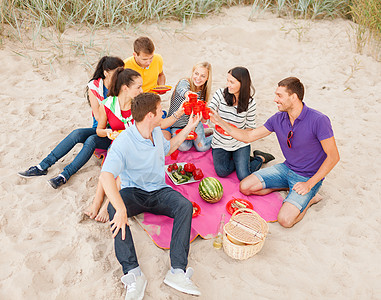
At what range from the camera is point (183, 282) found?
2.79 meters

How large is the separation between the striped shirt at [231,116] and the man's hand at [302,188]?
0.96 metres

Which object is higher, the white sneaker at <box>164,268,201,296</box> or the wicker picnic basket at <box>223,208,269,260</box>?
the wicker picnic basket at <box>223,208,269,260</box>

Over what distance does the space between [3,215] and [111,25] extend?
16.8 ft

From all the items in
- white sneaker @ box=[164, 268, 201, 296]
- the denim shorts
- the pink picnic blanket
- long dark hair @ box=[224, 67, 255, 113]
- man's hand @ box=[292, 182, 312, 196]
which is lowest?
the pink picnic blanket

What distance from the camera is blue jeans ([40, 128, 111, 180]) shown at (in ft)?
13.1

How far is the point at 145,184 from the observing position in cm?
333

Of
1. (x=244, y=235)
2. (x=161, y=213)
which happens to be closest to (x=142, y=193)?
(x=161, y=213)

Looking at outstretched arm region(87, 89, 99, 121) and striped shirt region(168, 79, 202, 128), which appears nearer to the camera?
outstretched arm region(87, 89, 99, 121)

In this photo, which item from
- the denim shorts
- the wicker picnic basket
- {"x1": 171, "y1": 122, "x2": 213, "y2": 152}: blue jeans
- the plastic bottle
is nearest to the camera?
the wicker picnic basket

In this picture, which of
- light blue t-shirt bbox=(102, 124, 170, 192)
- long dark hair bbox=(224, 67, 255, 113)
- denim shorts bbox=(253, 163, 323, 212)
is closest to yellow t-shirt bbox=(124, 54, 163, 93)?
long dark hair bbox=(224, 67, 255, 113)

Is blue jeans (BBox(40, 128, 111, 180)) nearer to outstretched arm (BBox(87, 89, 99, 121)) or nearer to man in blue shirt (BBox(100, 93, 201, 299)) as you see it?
outstretched arm (BBox(87, 89, 99, 121))

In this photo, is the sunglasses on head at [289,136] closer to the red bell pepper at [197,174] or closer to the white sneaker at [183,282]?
the red bell pepper at [197,174]

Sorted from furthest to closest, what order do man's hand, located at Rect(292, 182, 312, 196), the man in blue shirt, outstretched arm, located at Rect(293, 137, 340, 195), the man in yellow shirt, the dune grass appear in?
1. the dune grass
2. the man in yellow shirt
3. man's hand, located at Rect(292, 182, 312, 196)
4. outstretched arm, located at Rect(293, 137, 340, 195)
5. the man in blue shirt

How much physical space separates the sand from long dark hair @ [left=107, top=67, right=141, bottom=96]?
0.99 meters
